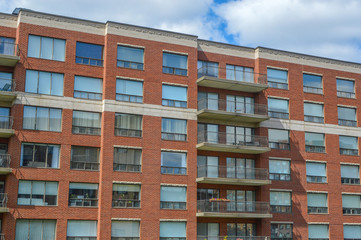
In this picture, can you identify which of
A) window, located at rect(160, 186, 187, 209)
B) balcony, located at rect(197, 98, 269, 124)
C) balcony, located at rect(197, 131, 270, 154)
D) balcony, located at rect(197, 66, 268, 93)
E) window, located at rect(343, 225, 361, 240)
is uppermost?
balcony, located at rect(197, 66, 268, 93)

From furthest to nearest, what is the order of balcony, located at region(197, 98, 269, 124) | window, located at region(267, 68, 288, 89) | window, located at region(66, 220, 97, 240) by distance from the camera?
window, located at region(267, 68, 288, 89) < balcony, located at region(197, 98, 269, 124) < window, located at region(66, 220, 97, 240)

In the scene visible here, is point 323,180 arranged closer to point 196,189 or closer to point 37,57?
point 196,189

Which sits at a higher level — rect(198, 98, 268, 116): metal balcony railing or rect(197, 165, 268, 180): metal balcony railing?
rect(198, 98, 268, 116): metal balcony railing

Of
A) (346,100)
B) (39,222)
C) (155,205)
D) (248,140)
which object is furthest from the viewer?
(346,100)

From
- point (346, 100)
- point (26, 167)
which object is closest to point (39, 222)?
point (26, 167)

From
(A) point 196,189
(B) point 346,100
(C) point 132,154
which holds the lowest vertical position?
(A) point 196,189

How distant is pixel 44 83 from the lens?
3762 centimetres

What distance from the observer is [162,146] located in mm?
40000

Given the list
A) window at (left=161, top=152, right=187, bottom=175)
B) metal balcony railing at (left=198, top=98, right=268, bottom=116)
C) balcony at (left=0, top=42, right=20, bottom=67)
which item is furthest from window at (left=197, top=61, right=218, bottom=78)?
balcony at (left=0, top=42, right=20, bottom=67)

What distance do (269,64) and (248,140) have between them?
7387mm

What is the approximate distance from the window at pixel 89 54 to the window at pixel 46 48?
1241 millimetres

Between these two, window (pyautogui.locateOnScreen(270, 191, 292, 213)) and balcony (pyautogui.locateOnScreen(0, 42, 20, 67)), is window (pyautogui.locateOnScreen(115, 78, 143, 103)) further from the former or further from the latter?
window (pyautogui.locateOnScreen(270, 191, 292, 213))

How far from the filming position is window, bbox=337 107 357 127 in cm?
4781

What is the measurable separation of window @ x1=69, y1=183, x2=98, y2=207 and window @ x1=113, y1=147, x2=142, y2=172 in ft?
7.52
